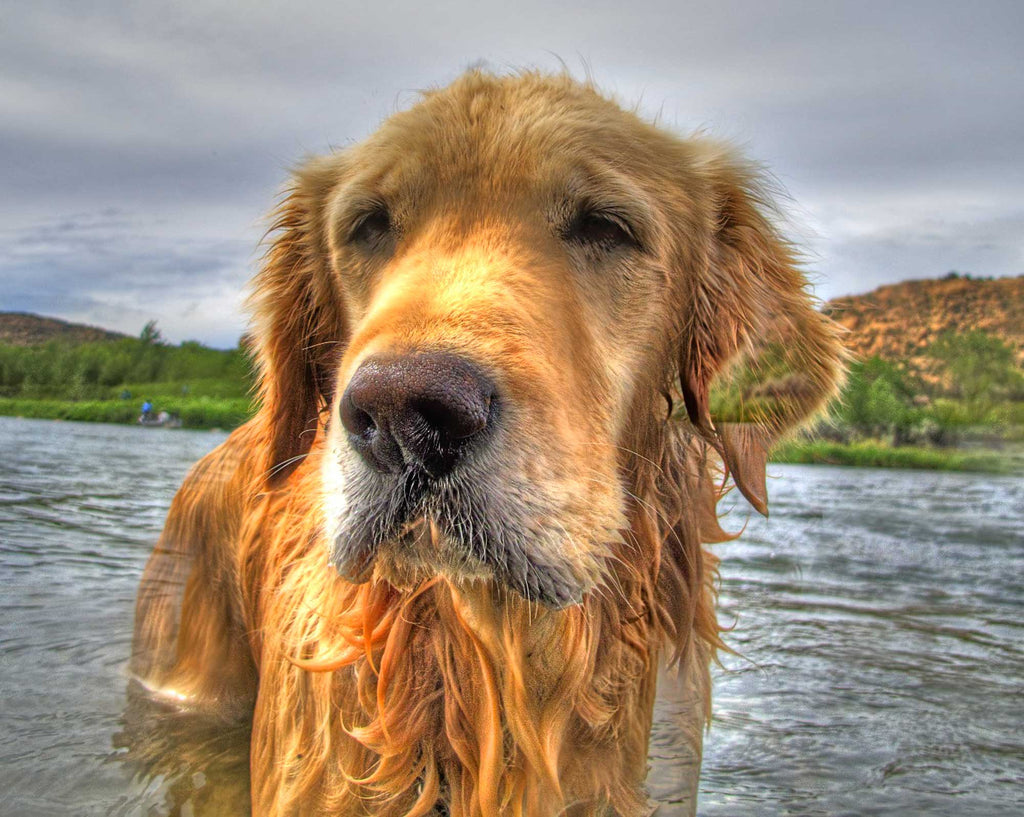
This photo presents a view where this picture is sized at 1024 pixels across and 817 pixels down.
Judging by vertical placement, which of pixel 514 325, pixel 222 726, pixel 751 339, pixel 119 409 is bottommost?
pixel 222 726

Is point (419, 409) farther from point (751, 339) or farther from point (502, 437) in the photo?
point (751, 339)

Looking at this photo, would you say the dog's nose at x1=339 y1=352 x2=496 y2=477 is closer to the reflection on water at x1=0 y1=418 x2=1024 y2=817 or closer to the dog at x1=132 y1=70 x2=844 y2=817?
the dog at x1=132 y1=70 x2=844 y2=817

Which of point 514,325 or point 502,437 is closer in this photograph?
point 502,437

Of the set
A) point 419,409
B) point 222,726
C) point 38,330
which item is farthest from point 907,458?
point 419,409

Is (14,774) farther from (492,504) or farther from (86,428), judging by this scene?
(492,504)

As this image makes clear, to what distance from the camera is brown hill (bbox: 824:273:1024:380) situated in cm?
880

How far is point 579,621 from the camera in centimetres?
238

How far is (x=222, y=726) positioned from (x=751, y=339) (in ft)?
7.87

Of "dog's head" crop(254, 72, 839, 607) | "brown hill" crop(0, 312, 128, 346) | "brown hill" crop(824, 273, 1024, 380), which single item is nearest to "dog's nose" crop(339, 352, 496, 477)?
"dog's head" crop(254, 72, 839, 607)

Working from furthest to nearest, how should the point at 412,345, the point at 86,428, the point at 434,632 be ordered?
the point at 86,428
the point at 434,632
the point at 412,345

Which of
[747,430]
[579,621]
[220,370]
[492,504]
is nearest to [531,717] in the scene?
[579,621]

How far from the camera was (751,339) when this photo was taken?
2711 mm

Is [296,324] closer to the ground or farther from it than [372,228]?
closer to the ground

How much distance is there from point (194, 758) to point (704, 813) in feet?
5.99
